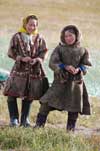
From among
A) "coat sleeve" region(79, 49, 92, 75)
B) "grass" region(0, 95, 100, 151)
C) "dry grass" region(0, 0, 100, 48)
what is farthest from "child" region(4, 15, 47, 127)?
"dry grass" region(0, 0, 100, 48)

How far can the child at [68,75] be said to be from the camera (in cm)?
796

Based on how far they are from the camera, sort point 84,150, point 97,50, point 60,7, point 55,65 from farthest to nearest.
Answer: point 60,7
point 97,50
point 55,65
point 84,150

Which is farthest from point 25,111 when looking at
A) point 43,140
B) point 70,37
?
point 43,140

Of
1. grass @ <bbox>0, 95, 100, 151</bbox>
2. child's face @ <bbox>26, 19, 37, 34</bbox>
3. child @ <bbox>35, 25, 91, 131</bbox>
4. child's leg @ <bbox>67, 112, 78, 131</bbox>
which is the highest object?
child's face @ <bbox>26, 19, 37, 34</bbox>

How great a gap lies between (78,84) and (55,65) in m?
0.40

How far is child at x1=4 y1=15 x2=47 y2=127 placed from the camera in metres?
8.22

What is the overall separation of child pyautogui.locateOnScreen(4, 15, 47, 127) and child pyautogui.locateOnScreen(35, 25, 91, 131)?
26 centimetres

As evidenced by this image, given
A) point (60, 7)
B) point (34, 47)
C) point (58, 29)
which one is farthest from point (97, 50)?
point (60, 7)

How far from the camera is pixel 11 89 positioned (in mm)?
8305

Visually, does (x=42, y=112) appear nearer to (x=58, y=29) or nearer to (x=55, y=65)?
(x=55, y=65)

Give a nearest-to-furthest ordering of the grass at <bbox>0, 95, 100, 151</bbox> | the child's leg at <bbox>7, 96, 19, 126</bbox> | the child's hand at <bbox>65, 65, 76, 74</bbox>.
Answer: the grass at <bbox>0, 95, 100, 151</bbox> → the child's hand at <bbox>65, 65, 76, 74</bbox> → the child's leg at <bbox>7, 96, 19, 126</bbox>

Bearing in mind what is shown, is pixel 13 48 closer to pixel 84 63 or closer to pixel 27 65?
pixel 27 65

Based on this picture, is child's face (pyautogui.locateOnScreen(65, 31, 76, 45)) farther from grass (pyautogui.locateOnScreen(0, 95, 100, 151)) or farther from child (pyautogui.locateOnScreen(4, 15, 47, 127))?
grass (pyautogui.locateOnScreen(0, 95, 100, 151))

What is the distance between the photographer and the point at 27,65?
8.20 m
